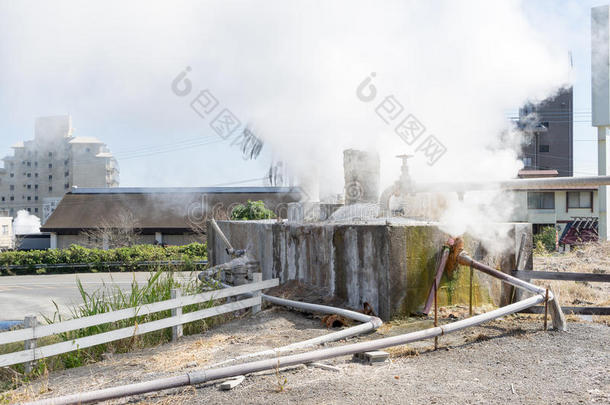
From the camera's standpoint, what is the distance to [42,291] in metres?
21.0

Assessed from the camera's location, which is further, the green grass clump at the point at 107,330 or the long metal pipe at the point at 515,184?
the long metal pipe at the point at 515,184

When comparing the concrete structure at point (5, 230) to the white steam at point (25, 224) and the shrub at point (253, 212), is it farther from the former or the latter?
the shrub at point (253, 212)

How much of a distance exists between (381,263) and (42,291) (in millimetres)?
18101

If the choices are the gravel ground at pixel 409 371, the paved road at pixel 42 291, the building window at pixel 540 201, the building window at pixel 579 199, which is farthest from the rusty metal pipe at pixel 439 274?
the building window at pixel 579 199

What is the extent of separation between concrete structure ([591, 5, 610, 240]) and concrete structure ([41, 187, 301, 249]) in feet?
55.8

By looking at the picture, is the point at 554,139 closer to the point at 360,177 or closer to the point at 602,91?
the point at 602,91

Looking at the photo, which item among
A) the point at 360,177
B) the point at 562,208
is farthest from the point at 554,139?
the point at 360,177

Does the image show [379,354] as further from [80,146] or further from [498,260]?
[80,146]

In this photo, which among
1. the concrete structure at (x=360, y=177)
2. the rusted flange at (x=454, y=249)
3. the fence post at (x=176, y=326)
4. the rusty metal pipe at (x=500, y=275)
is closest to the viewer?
the rusty metal pipe at (x=500, y=275)

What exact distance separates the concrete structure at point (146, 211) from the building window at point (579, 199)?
18.3 meters

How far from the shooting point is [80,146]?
91000 mm

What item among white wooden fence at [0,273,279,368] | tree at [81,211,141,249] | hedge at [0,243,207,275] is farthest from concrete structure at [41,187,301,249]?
white wooden fence at [0,273,279,368]

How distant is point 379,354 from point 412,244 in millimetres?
2190

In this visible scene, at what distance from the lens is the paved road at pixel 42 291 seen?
16.0 metres
